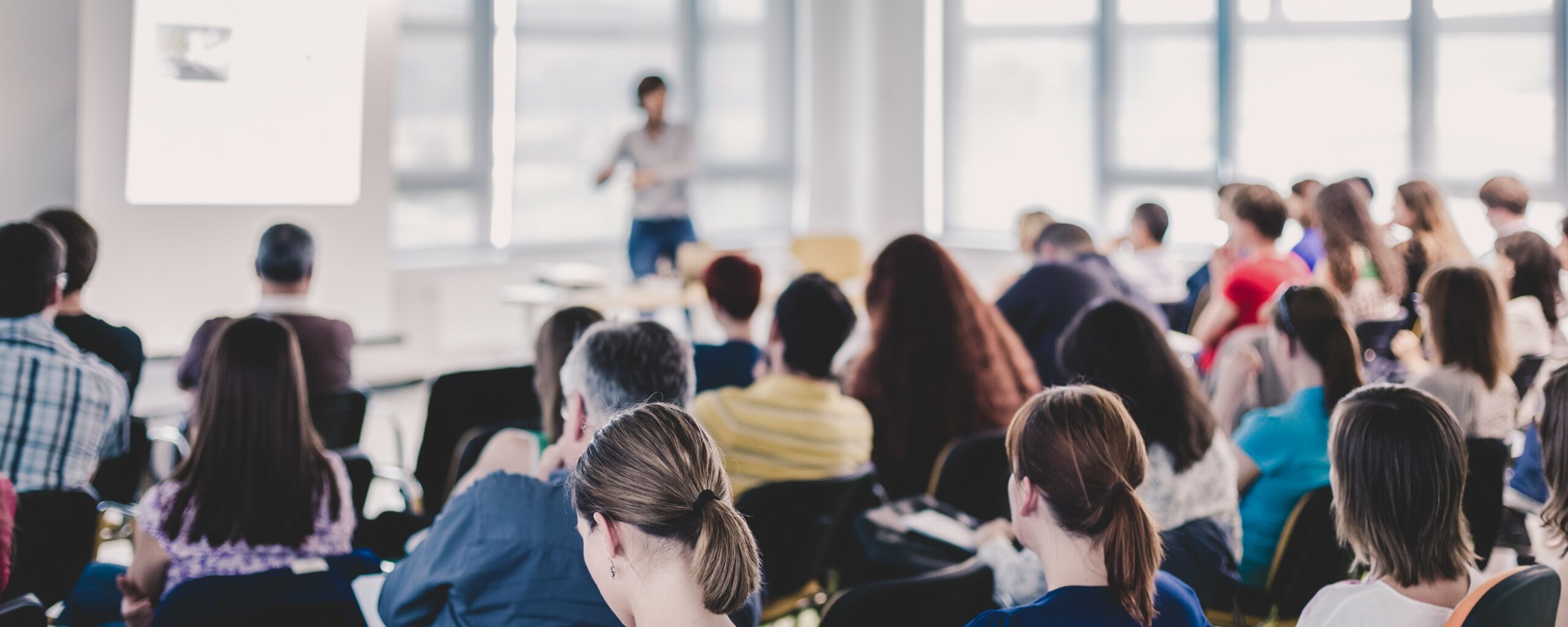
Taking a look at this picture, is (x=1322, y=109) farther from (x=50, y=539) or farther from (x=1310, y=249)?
(x=50, y=539)

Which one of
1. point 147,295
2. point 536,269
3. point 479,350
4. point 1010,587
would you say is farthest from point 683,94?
point 1010,587

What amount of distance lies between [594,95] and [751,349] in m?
5.33

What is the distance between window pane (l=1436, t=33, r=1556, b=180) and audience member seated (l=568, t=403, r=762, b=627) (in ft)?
25.2

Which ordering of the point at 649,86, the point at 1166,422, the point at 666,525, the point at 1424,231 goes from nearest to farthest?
1. the point at 666,525
2. the point at 1166,422
3. the point at 1424,231
4. the point at 649,86

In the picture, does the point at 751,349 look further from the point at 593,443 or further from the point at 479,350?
the point at 479,350

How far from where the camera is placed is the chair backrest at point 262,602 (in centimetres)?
194

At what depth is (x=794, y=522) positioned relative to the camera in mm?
2732

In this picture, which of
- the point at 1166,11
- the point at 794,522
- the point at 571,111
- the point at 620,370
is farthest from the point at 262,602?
the point at 1166,11

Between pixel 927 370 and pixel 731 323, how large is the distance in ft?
2.26

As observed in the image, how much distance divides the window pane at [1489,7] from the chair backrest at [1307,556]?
20.6ft

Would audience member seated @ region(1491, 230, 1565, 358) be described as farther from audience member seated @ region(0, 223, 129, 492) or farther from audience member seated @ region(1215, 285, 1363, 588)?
audience member seated @ region(0, 223, 129, 492)

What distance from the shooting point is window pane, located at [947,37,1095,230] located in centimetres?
945

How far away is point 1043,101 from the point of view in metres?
9.59

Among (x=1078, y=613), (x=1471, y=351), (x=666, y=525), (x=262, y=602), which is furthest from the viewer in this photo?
(x=1471, y=351)
